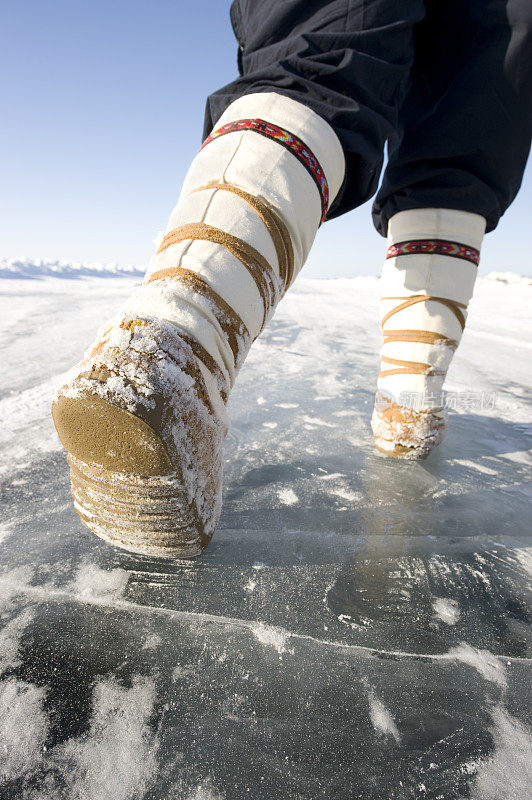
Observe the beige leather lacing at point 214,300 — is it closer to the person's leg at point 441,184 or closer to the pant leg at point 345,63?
the pant leg at point 345,63

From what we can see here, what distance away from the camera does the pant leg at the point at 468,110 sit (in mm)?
777

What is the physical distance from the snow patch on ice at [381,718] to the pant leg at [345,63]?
64cm

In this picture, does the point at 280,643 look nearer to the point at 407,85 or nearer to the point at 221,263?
the point at 221,263

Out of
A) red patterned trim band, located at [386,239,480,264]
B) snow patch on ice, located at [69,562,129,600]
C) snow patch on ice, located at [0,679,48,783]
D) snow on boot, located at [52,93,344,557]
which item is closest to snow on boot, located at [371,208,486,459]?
red patterned trim band, located at [386,239,480,264]

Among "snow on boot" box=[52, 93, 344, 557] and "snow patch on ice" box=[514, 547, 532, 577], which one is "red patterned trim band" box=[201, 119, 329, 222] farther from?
"snow patch on ice" box=[514, 547, 532, 577]

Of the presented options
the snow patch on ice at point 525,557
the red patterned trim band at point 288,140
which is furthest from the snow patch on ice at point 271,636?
the red patterned trim band at point 288,140

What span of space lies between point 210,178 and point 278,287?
0.53 feet

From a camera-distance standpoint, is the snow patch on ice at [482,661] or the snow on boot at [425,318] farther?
the snow on boot at [425,318]

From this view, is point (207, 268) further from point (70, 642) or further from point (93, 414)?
point (70, 642)

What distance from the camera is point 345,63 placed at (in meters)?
0.54

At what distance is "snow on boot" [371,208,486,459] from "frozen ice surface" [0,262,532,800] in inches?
5.6

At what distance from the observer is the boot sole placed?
15.9 inches

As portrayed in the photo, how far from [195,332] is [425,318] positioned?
0.68 metres

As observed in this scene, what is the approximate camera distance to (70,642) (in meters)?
0.43
